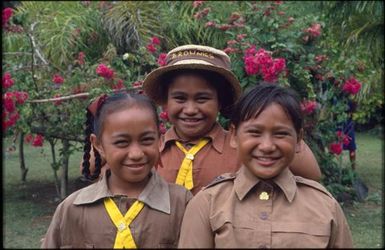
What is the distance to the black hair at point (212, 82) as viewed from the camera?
2.50 metres

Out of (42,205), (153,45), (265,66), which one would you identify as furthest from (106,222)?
(42,205)

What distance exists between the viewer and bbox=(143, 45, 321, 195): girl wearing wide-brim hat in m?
→ 2.44

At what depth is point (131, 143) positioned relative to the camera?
6.80 ft

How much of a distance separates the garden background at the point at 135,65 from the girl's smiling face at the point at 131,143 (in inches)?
97.8

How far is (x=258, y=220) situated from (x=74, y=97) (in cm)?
384

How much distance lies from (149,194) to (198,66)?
612 millimetres

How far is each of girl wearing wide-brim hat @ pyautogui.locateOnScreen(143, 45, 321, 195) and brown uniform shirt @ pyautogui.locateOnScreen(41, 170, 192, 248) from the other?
35 centimetres

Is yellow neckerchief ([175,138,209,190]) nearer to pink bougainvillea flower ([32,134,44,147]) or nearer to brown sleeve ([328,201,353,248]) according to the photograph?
brown sleeve ([328,201,353,248])

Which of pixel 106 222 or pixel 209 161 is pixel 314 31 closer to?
pixel 209 161

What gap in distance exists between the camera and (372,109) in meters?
15.6

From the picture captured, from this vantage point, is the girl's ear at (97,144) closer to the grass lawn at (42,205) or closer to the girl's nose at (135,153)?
the girl's nose at (135,153)

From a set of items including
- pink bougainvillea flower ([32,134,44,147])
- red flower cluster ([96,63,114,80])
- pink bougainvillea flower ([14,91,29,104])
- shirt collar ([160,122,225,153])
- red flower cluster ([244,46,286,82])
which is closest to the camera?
shirt collar ([160,122,225,153])

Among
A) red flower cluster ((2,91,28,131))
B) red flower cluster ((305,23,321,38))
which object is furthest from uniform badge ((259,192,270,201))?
red flower cluster ((305,23,321,38))

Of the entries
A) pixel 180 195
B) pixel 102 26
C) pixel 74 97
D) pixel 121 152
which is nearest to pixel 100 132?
pixel 121 152
